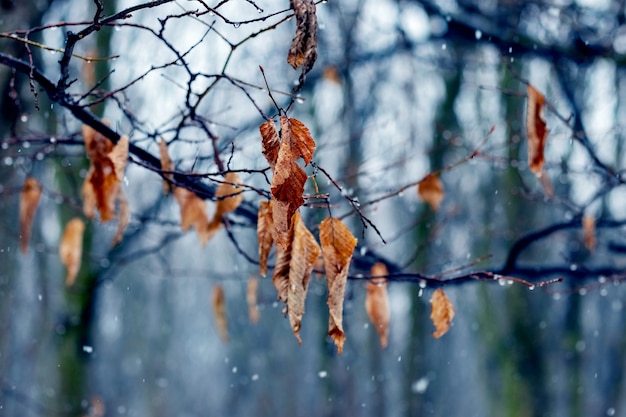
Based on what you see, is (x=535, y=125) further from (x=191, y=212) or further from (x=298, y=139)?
(x=191, y=212)

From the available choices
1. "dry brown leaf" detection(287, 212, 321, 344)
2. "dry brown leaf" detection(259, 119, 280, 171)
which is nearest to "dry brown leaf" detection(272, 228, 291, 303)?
"dry brown leaf" detection(287, 212, 321, 344)

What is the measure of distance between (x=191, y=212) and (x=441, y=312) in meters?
1.19

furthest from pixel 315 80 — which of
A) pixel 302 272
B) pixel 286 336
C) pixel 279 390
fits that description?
pixel 279 390

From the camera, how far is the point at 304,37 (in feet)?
5.86

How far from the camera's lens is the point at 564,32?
6.18m

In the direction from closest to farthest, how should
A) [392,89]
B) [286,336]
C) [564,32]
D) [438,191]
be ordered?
[438,191], [564,32], [392,89], [286,336]

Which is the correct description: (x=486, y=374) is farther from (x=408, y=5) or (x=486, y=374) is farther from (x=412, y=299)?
(x=408, y=5)

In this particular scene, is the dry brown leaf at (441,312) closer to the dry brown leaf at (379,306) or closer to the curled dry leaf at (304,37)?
the dry brown leaf at (379,306)

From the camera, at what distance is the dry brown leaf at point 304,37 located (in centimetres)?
176

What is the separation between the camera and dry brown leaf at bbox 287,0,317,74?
1.76 meters

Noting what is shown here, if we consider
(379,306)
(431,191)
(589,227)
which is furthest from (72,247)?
(589,227)

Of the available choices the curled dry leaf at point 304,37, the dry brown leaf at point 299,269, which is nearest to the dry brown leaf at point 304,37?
the curled dry leaf at point 304,37

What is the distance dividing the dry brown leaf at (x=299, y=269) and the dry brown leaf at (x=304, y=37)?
52 centimetres

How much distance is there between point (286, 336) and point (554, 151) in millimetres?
12634
